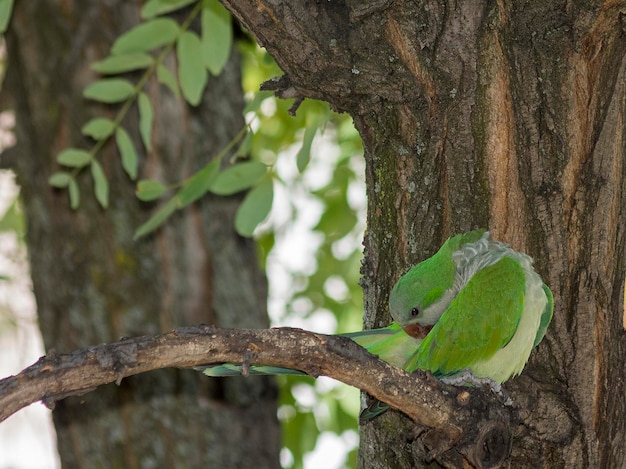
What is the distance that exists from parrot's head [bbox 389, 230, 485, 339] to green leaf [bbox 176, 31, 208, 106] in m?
0.98

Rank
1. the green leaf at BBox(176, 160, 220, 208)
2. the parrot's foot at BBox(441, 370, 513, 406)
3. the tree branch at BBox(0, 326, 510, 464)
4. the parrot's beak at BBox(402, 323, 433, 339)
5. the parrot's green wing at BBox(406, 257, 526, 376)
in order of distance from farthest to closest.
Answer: the green leaf at BBox(176, 160, 220, 208)
the parrot's beak at BBox(402, 323, 433, 339)
the parrot's green wing at BBox(406, 257, 526, 376)
the parrot's foot at BBox(441, 370, 513, 406)
the tree branch at BBox(0, 326, 510, 464)

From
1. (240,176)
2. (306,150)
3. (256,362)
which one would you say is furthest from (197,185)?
(256,362)

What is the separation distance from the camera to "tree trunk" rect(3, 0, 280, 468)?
128 inches

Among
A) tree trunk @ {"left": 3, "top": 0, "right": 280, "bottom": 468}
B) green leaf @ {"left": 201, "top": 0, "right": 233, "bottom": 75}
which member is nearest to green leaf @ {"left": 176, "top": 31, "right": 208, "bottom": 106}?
green leaf @ {"left": 201, "top": 0, "right": 233, "bottom": 75}

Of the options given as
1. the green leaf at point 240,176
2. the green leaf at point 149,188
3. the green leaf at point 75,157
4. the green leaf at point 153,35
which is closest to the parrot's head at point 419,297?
the green leaf at point 240,176

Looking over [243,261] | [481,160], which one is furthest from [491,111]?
[243,261]

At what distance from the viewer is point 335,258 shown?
168 inches

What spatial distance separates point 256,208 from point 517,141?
0.92m

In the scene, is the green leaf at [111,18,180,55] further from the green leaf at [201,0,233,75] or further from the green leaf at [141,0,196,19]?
the green leaf at [201,0,233,75]

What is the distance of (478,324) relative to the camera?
77.8 inches

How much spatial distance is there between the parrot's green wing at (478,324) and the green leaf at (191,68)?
3.57 ft

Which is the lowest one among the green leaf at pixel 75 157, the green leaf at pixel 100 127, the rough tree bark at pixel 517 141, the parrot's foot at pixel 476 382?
the parrot's foot at pixel 476 382

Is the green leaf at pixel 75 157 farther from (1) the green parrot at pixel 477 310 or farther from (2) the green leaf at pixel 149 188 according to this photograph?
(1) the green parrot at pixel 477 310

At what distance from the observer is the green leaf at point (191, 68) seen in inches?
102
